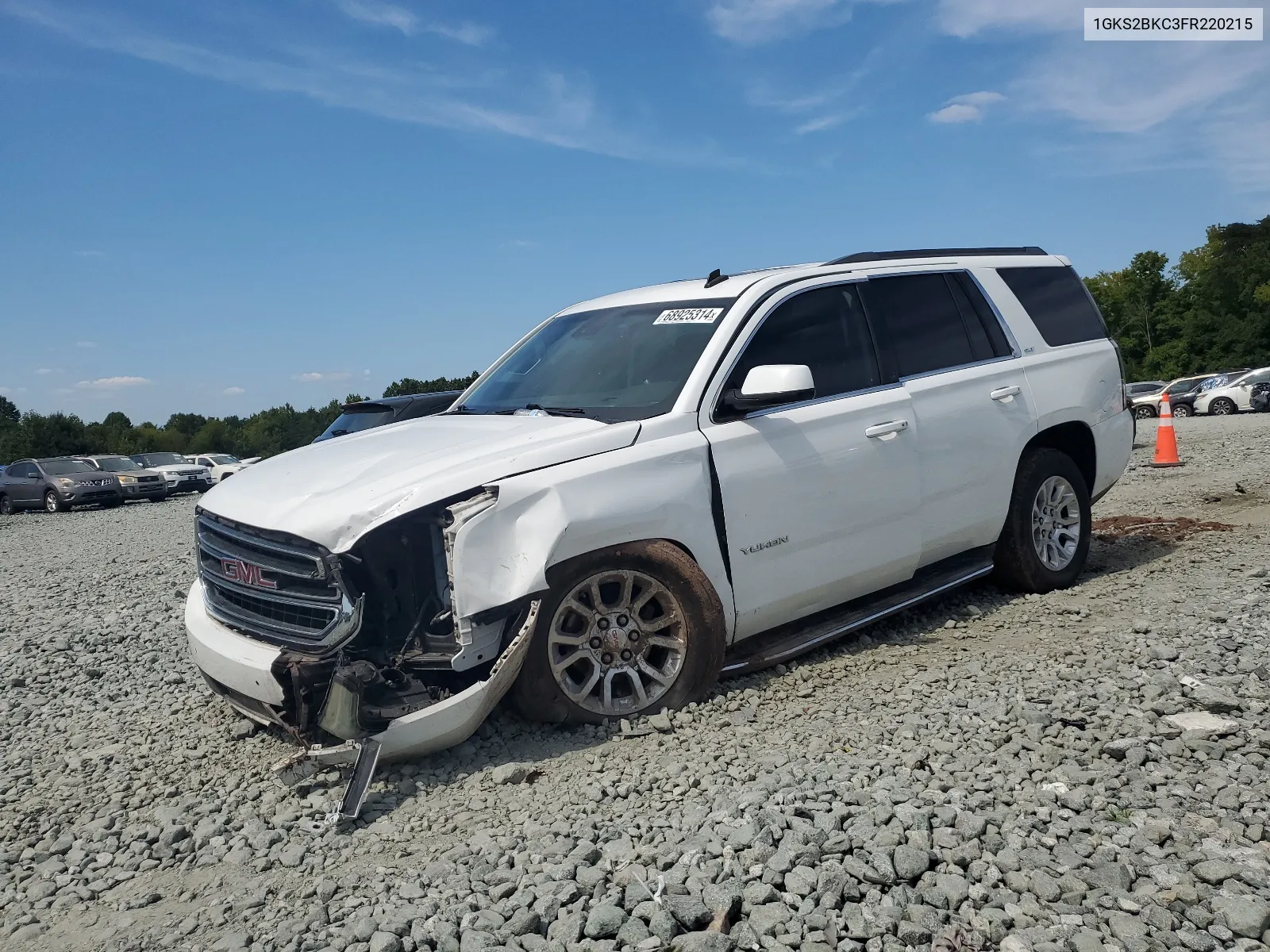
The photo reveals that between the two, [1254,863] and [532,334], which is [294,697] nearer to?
[532,334]

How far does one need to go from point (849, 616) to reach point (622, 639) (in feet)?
4.51

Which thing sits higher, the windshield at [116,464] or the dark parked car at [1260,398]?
the windshield at [116,464]

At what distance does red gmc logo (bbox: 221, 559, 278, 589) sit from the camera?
3955mm

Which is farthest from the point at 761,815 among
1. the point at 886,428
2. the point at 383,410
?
the point at 383,410

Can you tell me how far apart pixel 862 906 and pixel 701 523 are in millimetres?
1909

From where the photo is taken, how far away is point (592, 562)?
3943 mm

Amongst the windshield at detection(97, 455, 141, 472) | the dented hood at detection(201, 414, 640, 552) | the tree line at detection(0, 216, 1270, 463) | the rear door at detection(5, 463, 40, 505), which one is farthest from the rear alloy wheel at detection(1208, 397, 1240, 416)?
the rear door at detection(5, 463, 40, 505)

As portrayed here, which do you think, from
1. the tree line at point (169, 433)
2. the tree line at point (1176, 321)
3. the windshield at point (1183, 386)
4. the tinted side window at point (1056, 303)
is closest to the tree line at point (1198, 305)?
the tree line at point (1176, 321)

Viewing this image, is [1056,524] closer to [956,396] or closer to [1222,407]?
[956,396]

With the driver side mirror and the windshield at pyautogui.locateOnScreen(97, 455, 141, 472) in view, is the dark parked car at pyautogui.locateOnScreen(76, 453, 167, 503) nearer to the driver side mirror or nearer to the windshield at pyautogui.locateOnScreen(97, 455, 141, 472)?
the windshield at pyautogui.locateOnScreen(97, 455, 141, 472)

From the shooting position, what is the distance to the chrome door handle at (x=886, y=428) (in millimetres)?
4867

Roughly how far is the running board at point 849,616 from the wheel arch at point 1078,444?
900 mm

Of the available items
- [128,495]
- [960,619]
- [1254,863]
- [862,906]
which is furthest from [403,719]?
[128,495]

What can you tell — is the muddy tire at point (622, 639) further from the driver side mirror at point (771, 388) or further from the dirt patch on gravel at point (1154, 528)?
the dirt patch on gravel at point (1154, 528)
